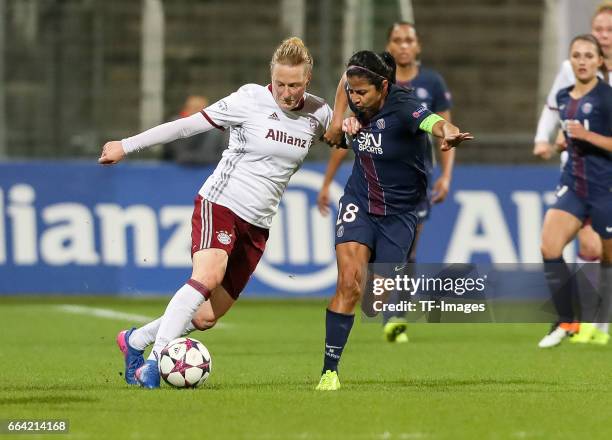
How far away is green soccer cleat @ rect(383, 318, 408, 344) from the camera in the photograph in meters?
12.1

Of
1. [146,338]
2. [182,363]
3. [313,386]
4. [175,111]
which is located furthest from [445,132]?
[175,111]

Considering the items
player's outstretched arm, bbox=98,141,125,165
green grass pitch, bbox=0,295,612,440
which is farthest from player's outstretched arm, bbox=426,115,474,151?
player's outstretched arm, bbox=98,141,125,165

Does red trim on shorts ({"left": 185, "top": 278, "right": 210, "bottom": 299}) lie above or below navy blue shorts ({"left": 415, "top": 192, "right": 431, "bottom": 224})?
above

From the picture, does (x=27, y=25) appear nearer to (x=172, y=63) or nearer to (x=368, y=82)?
(x=172, y=63)

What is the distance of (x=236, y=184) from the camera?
866 cm

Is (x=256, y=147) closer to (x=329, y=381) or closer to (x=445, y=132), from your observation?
(x=445, y=132)

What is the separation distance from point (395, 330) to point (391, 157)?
345 centimetres

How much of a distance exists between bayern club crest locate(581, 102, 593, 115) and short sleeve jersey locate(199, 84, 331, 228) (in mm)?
3310

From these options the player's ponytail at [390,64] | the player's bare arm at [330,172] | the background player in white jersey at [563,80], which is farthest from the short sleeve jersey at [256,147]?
the background player in white jersey at [563,80]

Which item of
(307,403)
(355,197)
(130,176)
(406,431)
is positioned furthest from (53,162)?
(406,431)

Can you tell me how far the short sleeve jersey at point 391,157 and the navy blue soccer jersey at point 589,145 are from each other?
273cm

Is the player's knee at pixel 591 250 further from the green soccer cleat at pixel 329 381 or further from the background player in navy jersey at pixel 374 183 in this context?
the green soccer cleat at pixel 329 381

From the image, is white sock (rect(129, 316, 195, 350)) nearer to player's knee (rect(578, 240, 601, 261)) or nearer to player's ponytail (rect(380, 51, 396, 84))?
player's ponytail (rect(380, 51, 396, 84))

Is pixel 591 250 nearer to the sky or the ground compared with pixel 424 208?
nearer to the ground
